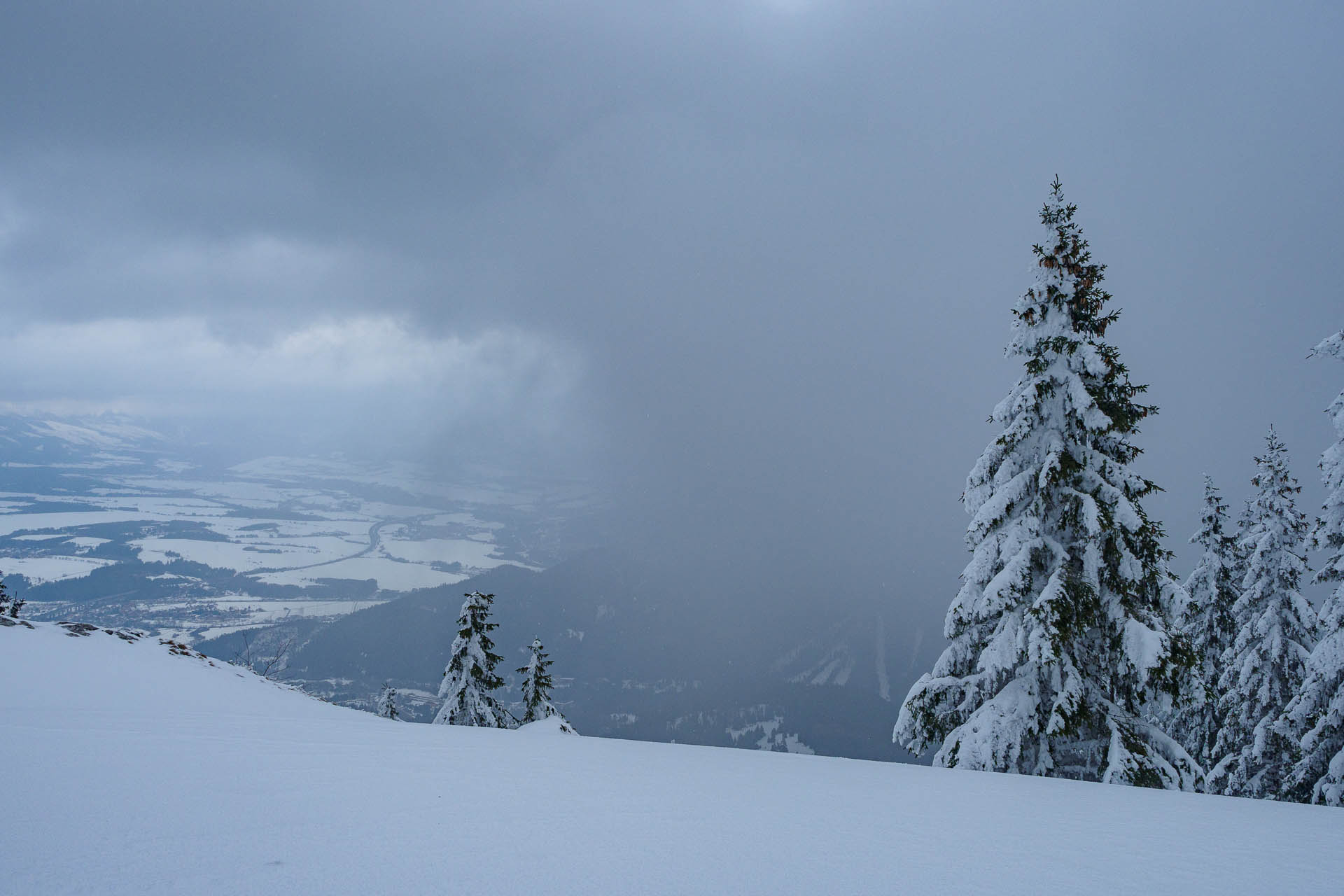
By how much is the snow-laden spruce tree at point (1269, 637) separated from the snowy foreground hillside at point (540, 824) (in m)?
17.2

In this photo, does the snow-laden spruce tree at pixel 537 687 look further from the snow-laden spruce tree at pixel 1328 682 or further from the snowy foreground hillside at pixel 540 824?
the snow-laden spruce tree at pixel 1328 682

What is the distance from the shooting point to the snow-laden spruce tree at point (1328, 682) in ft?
41.2

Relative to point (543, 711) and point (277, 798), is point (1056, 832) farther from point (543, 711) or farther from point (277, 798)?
point (543, 711)

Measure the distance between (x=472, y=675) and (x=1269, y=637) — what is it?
85.4 ft

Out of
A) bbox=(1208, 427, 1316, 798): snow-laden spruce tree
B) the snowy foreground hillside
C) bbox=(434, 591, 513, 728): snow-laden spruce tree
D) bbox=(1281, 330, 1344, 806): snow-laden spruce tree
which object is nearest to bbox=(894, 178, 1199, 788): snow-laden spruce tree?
the snowy foreground hillside

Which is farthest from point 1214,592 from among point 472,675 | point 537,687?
point 472,675

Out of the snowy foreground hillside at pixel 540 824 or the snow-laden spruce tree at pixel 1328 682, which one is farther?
the snow-laden spruce tree at pixel 1328 682

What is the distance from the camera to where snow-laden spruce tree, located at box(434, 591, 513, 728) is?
22375mm

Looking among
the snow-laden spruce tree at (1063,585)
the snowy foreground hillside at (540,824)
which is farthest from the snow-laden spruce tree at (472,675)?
the snowy foreground hillside at (540,824)

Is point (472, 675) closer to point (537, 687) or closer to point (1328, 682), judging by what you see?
point (537, 687)

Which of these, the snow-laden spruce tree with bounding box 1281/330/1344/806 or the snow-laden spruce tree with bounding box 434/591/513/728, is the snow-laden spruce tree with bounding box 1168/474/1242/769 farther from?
the snow-laden spruce tree with bounding box 434/591/513/728

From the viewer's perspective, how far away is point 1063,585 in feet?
30.2

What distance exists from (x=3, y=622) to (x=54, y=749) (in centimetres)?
898

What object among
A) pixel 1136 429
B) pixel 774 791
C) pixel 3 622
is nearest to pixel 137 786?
pixel 774 791
